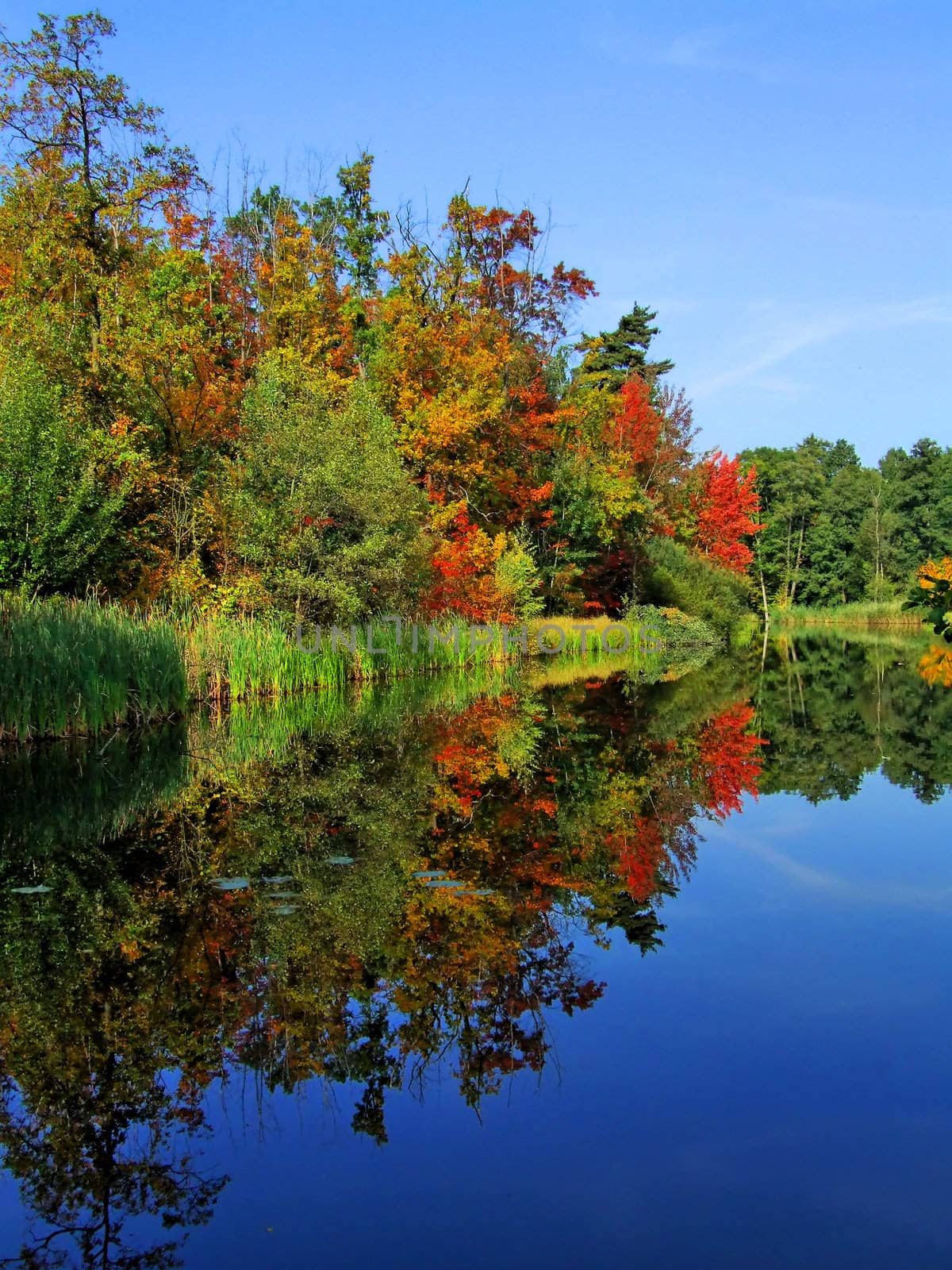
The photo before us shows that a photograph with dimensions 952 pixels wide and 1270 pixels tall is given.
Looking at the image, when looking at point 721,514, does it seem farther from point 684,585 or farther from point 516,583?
point 516,583

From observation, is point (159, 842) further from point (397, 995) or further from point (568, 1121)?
point (568, 1121)

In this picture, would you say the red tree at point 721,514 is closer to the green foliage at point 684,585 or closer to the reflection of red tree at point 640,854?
the green foliage at point 684,585

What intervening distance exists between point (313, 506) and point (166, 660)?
5.59m

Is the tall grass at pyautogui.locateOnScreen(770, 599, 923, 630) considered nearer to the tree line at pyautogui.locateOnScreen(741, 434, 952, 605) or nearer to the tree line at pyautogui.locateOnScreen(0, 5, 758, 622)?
the tree line at pyautogui.locateOnScreen(741, 434, 952, 605)

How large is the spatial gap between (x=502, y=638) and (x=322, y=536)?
6.38 m

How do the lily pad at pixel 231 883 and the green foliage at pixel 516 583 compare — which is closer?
the lily pad at pixel 231 883

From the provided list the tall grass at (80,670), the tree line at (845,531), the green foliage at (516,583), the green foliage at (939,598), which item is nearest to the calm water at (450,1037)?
the tall grass at (80,670)

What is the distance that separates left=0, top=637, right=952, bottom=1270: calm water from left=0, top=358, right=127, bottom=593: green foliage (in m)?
7.18

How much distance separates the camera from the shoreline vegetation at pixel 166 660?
1145cm

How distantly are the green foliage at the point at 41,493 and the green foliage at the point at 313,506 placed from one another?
2.92 meters

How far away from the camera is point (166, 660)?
44.1 ft

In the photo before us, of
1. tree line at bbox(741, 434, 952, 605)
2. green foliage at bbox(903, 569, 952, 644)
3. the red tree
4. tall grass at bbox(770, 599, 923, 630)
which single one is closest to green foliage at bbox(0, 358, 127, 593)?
green foliage at bbox(903, 569, 952, 644)

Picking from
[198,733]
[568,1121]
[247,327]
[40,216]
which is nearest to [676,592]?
[247,327]

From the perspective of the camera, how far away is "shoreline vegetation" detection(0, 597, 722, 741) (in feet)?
37.6
